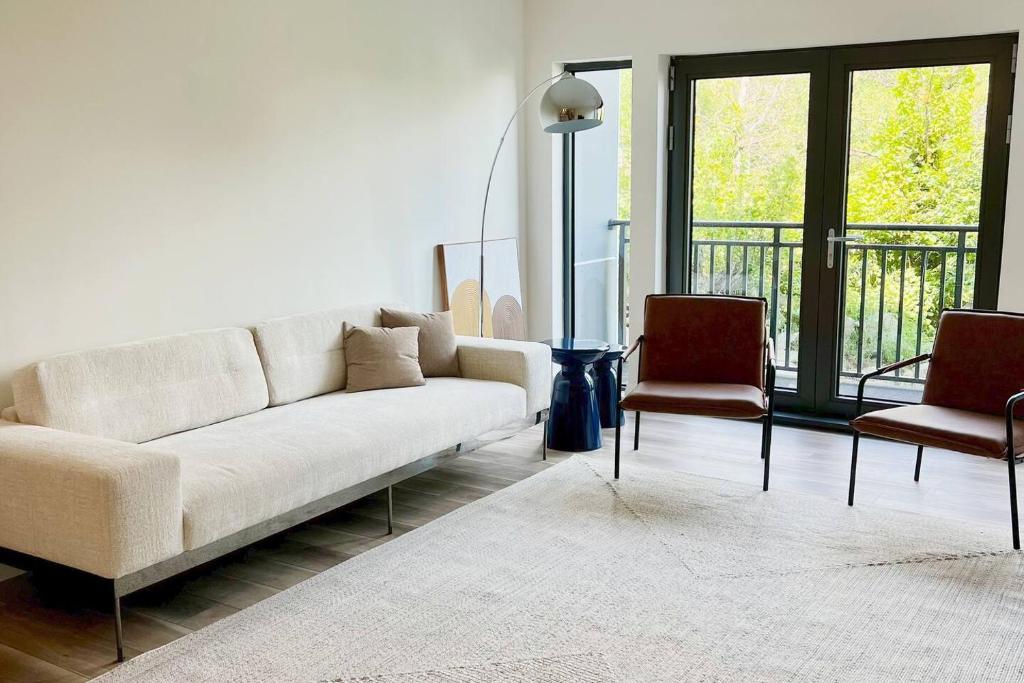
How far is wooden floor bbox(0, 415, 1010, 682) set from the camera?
2924 millimetres

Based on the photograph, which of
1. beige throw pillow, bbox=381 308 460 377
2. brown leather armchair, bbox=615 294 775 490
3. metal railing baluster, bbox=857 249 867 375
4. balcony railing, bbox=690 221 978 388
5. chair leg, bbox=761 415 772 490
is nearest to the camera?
chair leg, bbox=761 415 772 490

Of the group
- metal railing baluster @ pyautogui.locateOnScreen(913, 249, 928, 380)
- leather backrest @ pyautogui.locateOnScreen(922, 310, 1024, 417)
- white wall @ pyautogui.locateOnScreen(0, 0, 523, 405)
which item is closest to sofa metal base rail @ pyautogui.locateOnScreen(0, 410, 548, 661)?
white wall @ pyautogui.locateOnScreen(0, 0, 523, 405)

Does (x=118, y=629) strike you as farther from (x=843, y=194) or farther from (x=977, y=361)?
(x=843, y=194)

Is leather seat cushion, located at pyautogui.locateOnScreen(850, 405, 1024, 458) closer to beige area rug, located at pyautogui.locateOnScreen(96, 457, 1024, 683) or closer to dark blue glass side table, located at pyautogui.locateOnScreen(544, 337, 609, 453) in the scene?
beige area rug, located at pyautogui.locateOnScreen(96, 457, 1024, 683)

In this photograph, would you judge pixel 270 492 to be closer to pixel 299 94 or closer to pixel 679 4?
pixel 299 94

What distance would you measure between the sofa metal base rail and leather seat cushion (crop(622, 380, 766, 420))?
0.91 metres

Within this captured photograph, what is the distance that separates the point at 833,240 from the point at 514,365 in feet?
6.42

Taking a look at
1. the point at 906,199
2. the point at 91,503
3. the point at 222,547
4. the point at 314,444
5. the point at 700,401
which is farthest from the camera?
the point at 906,199

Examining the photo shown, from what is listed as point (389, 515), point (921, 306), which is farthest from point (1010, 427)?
point (389, 515)

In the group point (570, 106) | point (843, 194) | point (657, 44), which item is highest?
point (657, 44)

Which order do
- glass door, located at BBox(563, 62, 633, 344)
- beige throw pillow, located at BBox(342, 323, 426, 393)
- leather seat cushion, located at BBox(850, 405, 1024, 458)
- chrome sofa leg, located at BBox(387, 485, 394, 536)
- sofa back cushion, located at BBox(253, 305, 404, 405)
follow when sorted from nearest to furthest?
1. leather seat cushion, located at BBox(850, 405, 1024, 458)
2. chrome sofa leg, located at BBox(387, 485, 394, 536)
3. sofa back cushion, located at BBox(253, 305, 404, 405)
4. beige throw pillow, located at BBox(342, 323, 426, 393)
5. glass door, located at BBox(563, 62, 633, 344)

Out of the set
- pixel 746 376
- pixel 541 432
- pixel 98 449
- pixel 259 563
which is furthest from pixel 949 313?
pixel 98 449

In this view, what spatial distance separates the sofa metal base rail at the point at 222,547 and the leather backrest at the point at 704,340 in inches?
49.3

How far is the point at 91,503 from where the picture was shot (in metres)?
2.67
